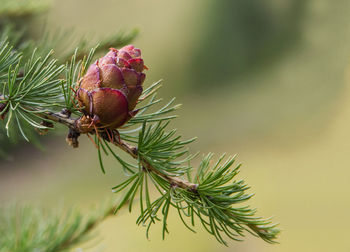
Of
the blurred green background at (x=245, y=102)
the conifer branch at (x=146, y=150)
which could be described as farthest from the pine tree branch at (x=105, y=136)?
the blurred green background at (x=245, y=102)

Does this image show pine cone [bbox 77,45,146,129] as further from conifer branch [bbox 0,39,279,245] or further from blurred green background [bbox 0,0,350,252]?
blurred green background [bbox 0,0,350,252]

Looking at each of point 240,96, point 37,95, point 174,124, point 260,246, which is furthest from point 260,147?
point 37,95

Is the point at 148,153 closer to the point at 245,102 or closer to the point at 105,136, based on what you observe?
the point at 105,136

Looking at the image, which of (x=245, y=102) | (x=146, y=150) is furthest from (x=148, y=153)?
(x=245, y=102)

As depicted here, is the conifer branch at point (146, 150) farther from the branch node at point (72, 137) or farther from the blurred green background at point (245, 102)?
the blurred green background at point (245, 102)

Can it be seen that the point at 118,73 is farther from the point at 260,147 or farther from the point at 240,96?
the point at 240,96
